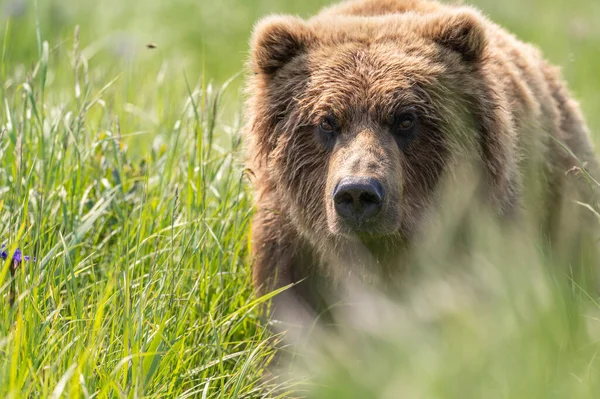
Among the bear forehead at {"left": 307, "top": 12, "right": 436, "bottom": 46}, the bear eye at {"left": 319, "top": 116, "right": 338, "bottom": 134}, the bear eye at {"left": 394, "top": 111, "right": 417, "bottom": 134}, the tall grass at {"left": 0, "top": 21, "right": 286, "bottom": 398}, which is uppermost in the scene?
the bear forehead at {"left": 307, "top": 12, "right": 436, "bottom": 46}

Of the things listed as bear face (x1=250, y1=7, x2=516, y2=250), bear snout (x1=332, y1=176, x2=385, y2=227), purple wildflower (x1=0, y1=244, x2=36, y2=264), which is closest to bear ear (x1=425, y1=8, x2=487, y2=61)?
bear face (x1=250, y1=7, x2=516, y2=250)

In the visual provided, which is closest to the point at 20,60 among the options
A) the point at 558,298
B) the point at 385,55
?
the point at 385,55

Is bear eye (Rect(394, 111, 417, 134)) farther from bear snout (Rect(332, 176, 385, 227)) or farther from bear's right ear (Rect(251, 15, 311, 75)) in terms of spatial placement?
bear's right ear (Rect(251, 15, 311, 75))

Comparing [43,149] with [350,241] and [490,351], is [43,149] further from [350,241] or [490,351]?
Answer: [490,351]

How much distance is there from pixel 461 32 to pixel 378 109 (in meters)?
0.54

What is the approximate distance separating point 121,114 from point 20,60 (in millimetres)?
2535

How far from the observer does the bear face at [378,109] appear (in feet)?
12.9

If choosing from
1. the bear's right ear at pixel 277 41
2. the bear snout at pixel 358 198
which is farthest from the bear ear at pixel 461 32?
the bear snout at pixel 358 198

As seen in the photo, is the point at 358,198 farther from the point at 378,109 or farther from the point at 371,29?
the point at 371,29

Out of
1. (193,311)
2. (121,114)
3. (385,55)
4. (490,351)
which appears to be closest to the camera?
(490,351)

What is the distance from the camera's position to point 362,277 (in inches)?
166

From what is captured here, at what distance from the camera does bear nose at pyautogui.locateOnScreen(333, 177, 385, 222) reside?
3.54m

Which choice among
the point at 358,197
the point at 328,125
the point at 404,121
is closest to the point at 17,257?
the point at 358,197

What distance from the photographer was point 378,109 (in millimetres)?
3930
